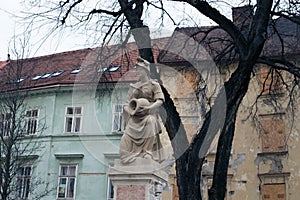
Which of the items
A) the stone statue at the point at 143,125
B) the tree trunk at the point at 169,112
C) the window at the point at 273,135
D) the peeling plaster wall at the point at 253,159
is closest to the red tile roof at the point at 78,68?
the tree trunk at the point at 169,112

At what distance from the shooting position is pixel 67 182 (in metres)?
22.8

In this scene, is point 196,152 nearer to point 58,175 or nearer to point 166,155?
point 166,155

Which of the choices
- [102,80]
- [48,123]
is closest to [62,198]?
[48,123]

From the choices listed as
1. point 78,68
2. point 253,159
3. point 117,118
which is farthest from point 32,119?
point 253,159

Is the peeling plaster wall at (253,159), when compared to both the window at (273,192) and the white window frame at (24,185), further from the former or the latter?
the white window frame at (24,185)

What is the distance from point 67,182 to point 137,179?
16.0 meters

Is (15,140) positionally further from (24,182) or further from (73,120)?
(73,120)

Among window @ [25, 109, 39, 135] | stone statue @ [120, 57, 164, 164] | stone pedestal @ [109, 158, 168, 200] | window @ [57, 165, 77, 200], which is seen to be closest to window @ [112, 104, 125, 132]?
window @ [57, 165, 77, 200]

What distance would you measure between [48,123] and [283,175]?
38.0 feet

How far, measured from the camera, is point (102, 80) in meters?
13.2

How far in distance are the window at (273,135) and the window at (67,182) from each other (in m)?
8.98

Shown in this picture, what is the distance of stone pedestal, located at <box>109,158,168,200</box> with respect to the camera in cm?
744

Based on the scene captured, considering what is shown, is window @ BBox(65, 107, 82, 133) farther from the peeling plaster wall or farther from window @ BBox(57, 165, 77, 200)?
the peeling plaster wall

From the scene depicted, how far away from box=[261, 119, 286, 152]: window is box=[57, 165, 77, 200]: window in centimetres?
898
